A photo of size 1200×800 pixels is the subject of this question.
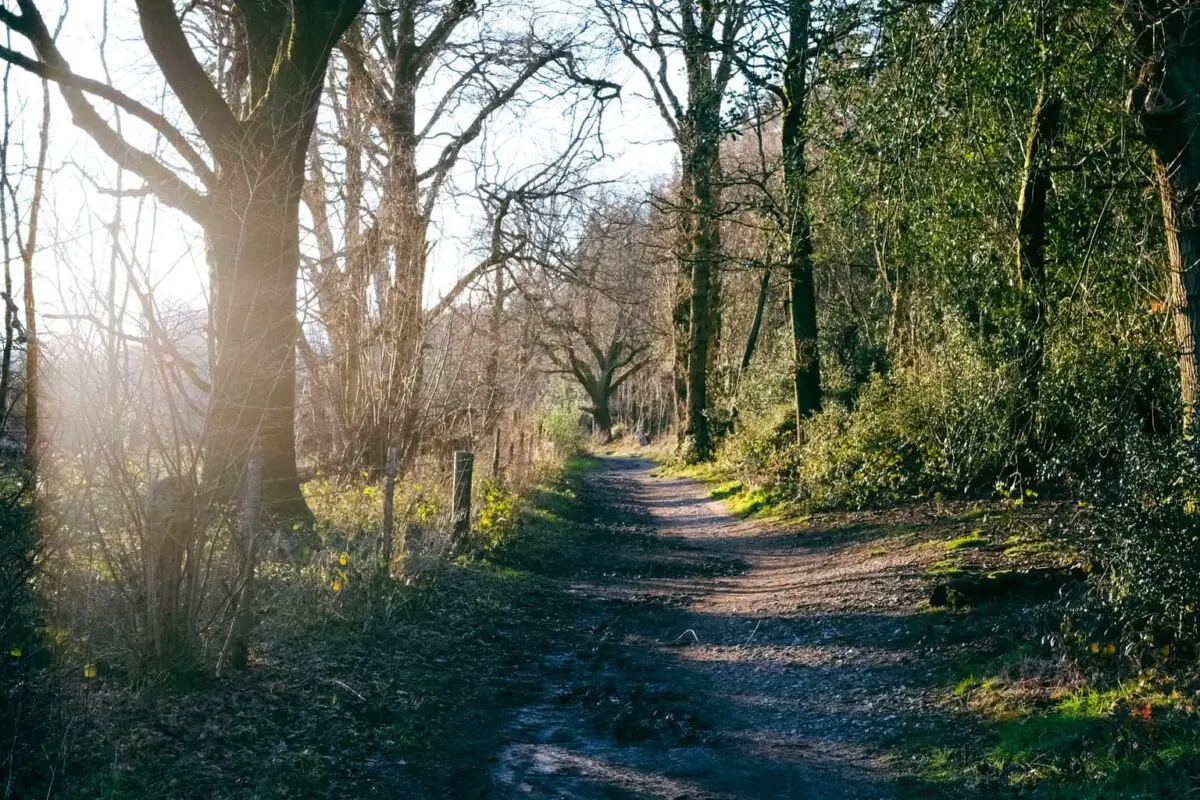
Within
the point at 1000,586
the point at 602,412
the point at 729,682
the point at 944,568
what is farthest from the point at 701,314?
the point at 602,412

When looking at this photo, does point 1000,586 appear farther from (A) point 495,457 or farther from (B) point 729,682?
(A) point 495,457

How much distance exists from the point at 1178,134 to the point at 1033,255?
494 cm

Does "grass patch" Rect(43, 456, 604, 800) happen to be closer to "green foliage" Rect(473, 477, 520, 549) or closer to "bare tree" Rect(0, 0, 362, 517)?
"bare tree" Rect(0, 0, 362, 517)

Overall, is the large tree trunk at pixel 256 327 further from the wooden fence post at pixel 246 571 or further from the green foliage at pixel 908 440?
the green foliage at pixel 908 440

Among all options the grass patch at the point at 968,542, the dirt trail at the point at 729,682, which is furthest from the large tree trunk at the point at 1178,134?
the grass patch at the point at 968,542

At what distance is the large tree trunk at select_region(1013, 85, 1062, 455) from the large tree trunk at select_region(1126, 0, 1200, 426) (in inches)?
90.5

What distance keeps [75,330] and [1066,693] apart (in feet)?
20.7

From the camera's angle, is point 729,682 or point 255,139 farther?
point 255,139

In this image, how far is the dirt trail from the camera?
18.7ft

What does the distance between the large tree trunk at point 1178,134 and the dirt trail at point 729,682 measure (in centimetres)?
324

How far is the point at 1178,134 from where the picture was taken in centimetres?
719

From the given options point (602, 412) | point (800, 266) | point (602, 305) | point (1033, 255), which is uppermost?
point (602, 305)

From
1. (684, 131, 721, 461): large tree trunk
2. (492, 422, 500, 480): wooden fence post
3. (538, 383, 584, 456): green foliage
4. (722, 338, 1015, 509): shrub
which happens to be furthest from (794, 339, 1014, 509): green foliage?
(538, 383, 584, 456): green foliage

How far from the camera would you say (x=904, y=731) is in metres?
6.29
